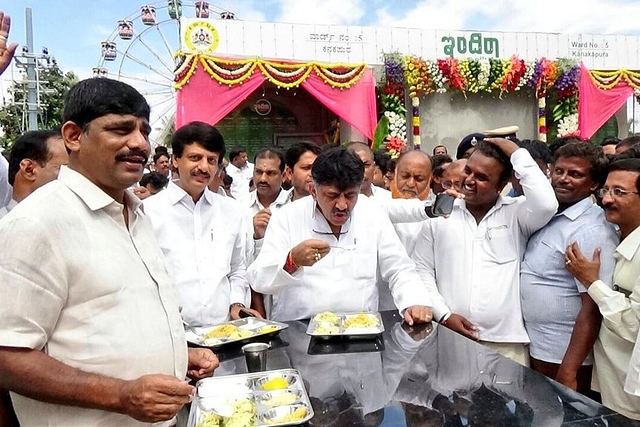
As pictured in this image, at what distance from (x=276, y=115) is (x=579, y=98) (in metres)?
5.52

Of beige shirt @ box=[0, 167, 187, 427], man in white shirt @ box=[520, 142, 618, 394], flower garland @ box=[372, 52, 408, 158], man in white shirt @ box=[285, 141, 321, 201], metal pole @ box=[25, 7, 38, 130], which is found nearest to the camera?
beige shirt @ box=[0, 167, 187, 427]

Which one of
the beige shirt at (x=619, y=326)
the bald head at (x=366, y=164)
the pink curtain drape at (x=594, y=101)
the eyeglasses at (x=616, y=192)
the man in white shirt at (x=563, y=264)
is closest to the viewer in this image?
the beige shirt at (x=619, y=326)

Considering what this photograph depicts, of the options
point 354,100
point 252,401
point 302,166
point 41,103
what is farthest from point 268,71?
point 41,103

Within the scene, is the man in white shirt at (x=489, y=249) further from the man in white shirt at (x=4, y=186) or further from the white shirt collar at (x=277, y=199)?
the man in white shirt at (x=4, y=186)

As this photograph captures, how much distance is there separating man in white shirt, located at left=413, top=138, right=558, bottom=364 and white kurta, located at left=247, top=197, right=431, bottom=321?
170 millimetres

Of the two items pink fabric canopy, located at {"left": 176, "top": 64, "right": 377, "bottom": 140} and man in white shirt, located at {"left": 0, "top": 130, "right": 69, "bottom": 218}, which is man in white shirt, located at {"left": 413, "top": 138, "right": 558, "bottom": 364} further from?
pink fabric canopy, located at {"left": 176, "top": 64, "right": 377, "bottom": 140}

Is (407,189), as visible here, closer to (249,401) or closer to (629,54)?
(249,401)

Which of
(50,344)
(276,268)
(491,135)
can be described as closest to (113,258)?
(50,344)

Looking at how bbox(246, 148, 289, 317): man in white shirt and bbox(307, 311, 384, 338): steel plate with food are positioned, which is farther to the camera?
bbox(246, 148, 289, 317): man in white shirt

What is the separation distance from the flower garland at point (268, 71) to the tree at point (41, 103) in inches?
469

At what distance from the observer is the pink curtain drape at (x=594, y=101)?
860cm

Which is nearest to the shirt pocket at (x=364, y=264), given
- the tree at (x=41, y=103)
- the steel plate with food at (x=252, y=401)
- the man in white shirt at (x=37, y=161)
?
the steel plate with food at (x=252, y=401)

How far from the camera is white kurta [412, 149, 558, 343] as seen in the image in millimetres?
2152

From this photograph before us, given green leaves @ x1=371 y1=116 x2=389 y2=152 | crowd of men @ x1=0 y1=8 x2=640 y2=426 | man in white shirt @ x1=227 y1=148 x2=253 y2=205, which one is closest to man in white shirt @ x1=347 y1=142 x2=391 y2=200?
crowd of men @ x1=0 y1=8 x2=640 y2=426
